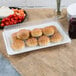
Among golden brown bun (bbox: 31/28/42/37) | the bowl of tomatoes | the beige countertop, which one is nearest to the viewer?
the beige countertop

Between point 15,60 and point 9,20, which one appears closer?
point 15,60

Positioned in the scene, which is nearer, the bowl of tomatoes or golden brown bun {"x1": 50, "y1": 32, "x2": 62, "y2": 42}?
golden brown bun {"x1": 50, "y1": 32, "x2": 62, "y2": 42}

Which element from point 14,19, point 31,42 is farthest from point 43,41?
point 14,19

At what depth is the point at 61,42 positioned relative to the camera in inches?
29.3

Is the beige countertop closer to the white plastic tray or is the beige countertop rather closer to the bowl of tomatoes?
the white plastic tray

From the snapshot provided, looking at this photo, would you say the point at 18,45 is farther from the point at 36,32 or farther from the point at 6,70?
the point at 6,70

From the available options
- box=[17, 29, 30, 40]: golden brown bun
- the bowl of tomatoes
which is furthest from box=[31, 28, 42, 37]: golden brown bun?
the bowl of tomatoes

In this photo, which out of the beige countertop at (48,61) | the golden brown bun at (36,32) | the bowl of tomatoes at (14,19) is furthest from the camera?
the bowl of tomatoes at (14,19)

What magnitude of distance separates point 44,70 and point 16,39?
17 cm

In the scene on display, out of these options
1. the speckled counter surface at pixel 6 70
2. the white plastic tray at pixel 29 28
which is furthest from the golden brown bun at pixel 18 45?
the speckled counter surface at pixel 6 70

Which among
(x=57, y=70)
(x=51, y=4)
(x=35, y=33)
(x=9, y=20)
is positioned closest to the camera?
(x=57, y=70)

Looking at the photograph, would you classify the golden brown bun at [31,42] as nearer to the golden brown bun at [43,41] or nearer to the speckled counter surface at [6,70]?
the golden brown bun at [43,41]

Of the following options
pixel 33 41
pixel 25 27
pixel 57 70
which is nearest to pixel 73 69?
pixel 57 70

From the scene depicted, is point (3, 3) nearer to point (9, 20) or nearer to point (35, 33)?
point (9, 20)
